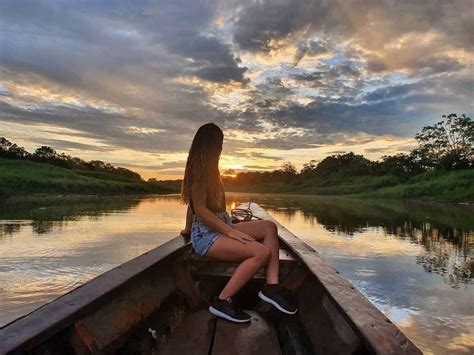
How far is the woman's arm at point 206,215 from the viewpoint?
3.18m

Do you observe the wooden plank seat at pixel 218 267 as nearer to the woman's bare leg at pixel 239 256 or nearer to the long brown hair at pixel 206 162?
the woman's bare leg at pixel 239 256

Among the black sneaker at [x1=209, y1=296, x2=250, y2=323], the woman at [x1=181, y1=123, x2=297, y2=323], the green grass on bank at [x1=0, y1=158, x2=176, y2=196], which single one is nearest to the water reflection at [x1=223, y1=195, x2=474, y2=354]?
the woman at [x1=181, y1=123, x2=297, y2=323]

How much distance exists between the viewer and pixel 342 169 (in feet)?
292

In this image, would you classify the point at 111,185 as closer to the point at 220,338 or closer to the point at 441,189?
the point at 441,189

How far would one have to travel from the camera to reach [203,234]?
335 cm

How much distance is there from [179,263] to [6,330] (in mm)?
2199

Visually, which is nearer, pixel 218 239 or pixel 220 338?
pixel 220 338

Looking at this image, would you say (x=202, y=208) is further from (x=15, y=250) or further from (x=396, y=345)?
(x=15, y=250)

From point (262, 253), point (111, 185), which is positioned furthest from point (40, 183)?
point (262, 253)

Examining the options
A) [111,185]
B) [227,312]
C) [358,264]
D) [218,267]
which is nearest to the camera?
[227,312]

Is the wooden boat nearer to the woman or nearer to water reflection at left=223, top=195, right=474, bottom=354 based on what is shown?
the woman

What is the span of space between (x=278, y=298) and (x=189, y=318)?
0.76 m

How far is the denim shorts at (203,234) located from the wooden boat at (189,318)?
0.39 meters

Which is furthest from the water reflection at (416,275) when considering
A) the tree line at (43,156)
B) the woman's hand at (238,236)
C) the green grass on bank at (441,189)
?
the tree line at (43,156)
